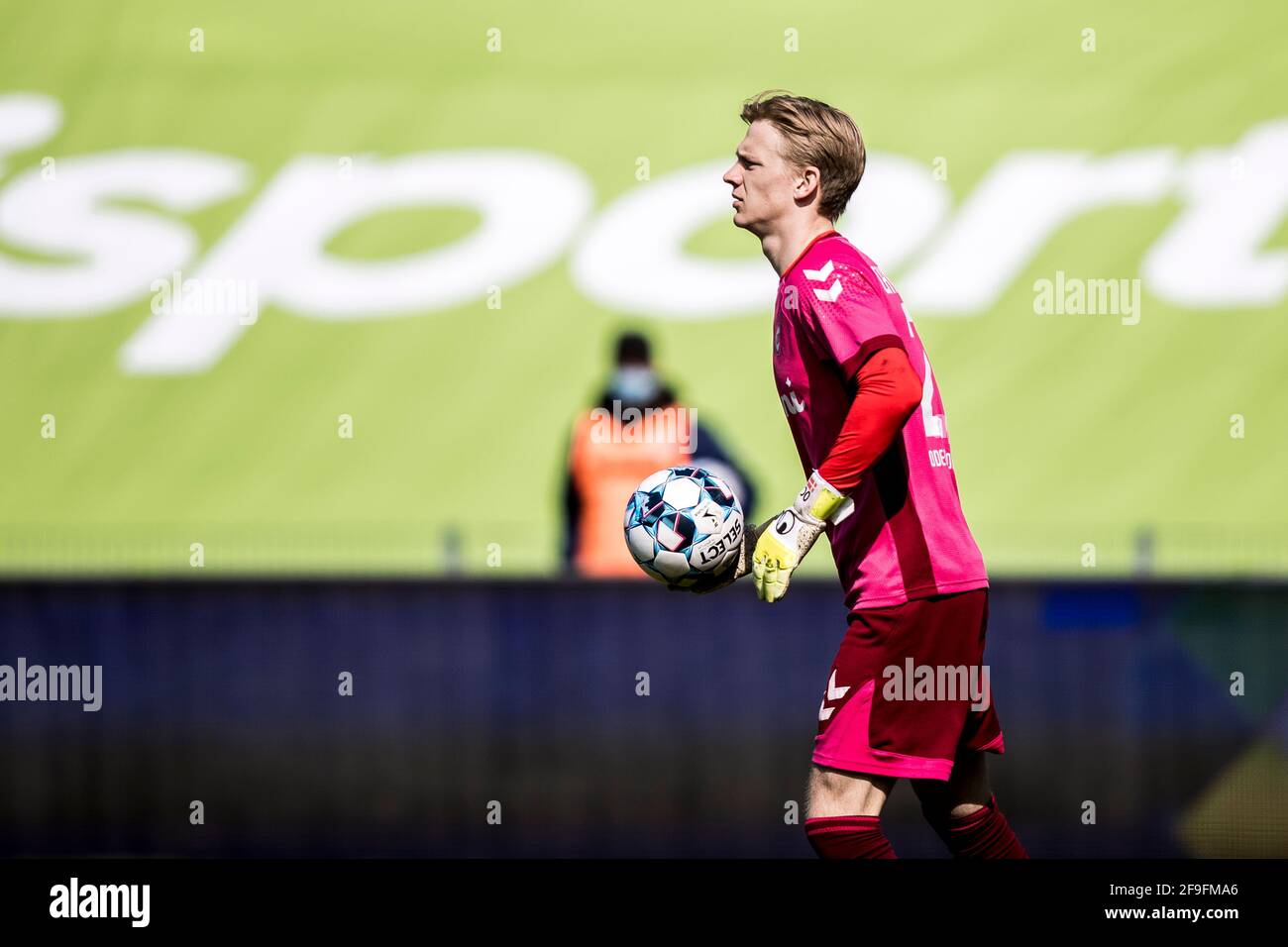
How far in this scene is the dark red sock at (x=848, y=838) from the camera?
13.3 ft

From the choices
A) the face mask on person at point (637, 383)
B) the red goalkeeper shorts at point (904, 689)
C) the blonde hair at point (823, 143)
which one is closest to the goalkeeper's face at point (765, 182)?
the blonde hair at point (823, 143)

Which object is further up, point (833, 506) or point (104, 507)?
point (104, 507)

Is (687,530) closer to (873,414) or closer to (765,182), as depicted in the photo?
(873,414)

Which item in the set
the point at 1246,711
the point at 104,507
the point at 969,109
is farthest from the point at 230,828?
the point at 969,109

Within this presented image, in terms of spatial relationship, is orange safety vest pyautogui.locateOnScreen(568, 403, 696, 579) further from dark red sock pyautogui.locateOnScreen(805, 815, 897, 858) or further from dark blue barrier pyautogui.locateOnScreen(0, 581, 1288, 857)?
dark red sock pyautogui.locateOnScreen(805, 815, 897, 858)

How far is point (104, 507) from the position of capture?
1096 centimetres

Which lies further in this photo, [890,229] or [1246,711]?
[890,229]

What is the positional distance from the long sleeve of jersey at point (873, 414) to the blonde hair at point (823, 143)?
0.53m

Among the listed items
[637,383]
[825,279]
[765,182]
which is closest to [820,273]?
[825,279]

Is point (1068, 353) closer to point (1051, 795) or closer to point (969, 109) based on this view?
point (969, 109)

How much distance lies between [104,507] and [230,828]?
504 cm

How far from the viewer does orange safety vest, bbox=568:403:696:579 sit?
9.15 m

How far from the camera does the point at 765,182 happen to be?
4398mm

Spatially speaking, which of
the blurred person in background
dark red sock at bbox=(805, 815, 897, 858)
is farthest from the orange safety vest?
dark red sock at bbox=(805, 815, 897, 858)
